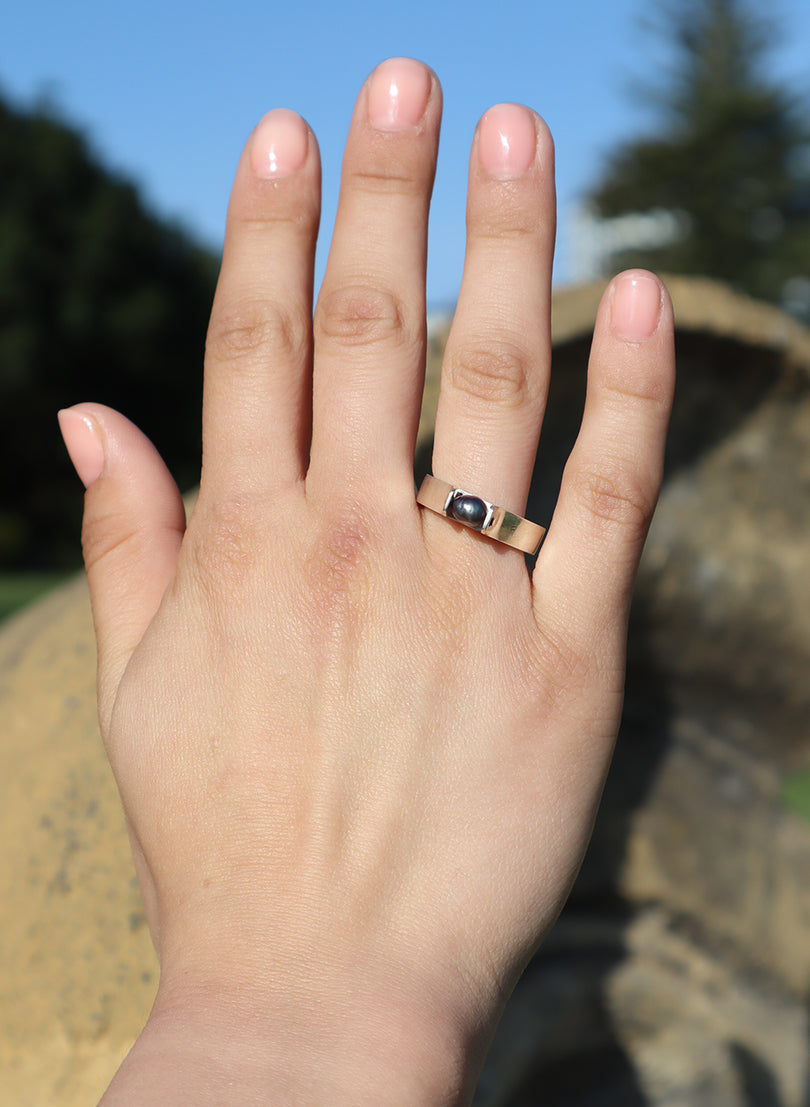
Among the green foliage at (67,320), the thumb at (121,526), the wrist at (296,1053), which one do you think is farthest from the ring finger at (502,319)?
the green foliage at (67,320)

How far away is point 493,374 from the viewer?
3.15 ft

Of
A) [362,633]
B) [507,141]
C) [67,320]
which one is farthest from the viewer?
[67,320]

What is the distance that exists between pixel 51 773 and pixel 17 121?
17.4 m

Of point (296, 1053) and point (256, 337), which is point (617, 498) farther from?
point (296, 1053)

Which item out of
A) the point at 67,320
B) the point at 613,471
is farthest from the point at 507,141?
the point at 67,320

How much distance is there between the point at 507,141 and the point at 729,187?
17.4 metres

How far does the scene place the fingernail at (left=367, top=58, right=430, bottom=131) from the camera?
98 centimetres

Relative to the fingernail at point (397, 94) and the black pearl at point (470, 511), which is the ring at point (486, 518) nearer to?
the black pearl at point (470, 511)

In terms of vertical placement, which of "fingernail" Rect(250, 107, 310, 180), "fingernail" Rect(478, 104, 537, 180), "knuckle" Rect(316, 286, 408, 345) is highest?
"fingernail" Rect(478, 104, 537, 180)

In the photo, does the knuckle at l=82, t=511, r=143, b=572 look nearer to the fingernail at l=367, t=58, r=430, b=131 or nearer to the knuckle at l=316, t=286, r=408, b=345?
the knuckle at l=316, t=286, r=408, b=345

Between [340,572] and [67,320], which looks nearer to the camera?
[340,572]

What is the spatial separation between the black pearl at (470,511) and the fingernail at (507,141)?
1.17 feet

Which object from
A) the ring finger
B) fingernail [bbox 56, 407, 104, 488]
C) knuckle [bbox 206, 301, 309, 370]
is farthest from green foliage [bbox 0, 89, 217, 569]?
the ring finger

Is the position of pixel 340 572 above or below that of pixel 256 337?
below
